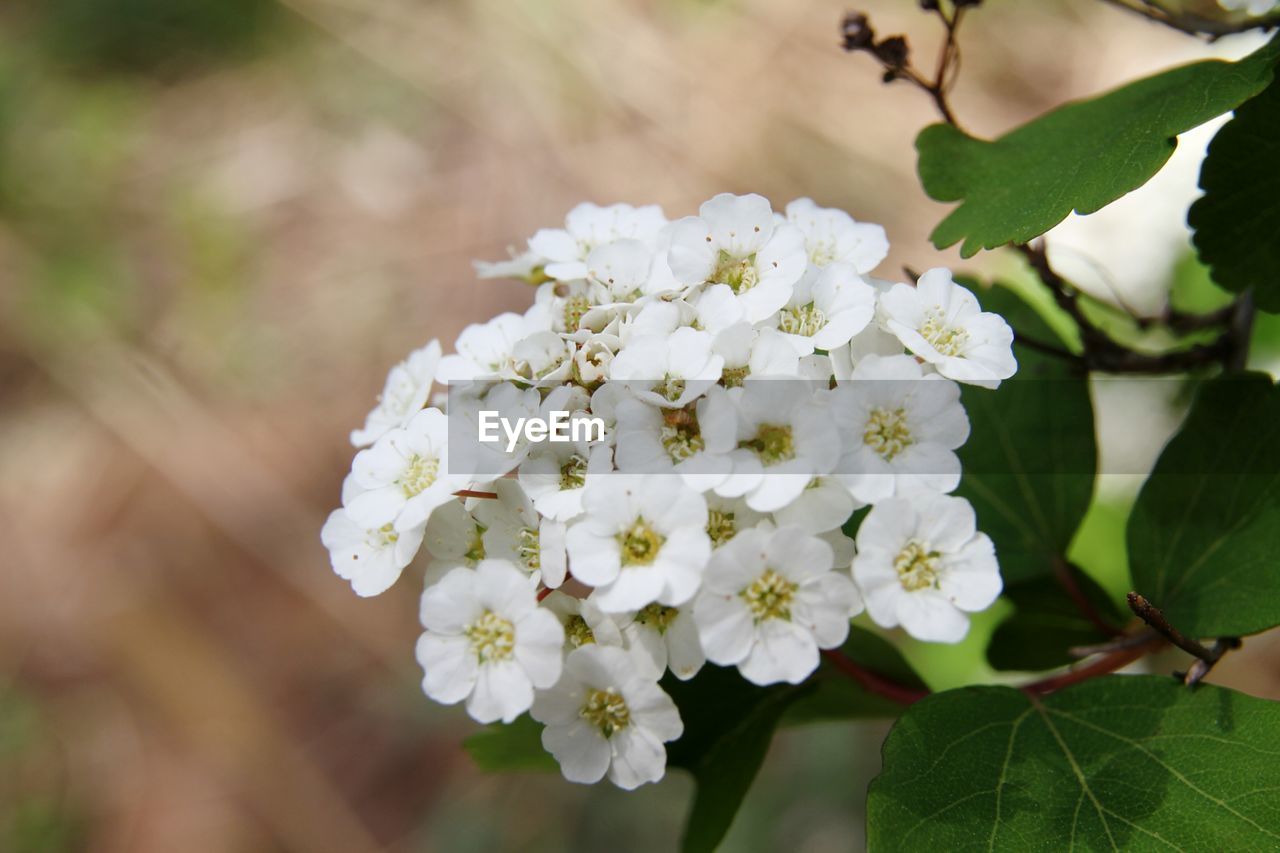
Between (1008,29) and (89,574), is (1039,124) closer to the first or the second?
(1008,29)

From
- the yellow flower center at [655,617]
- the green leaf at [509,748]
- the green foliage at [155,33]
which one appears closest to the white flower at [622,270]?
the yellow flower center at [655,617]

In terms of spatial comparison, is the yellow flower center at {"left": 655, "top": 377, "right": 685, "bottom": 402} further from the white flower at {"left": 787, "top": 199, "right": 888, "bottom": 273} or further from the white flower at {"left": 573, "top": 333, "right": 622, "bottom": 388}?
the white flower at {"left": 787, "top": 199, "right": 888, "bottom": 273}

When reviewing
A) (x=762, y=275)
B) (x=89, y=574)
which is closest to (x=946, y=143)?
(x=762, y=275)

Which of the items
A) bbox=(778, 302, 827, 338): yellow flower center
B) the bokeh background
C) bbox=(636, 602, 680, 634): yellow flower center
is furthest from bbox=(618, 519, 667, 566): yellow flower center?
the bokeh background

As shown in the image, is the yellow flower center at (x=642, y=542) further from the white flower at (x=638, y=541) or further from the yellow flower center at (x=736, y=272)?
the yellow flower center at (x=736, y=272)

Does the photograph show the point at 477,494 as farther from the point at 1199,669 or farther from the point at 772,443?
the point at 1199,669
